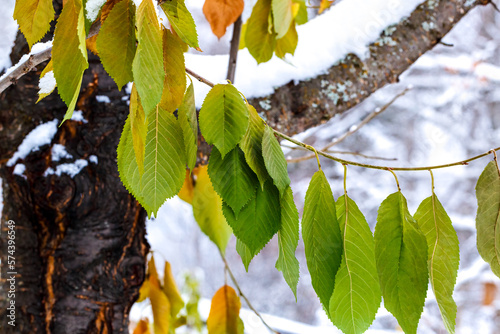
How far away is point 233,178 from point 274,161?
0.07 feet

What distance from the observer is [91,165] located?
496mm

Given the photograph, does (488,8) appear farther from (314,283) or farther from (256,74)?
(314,283)

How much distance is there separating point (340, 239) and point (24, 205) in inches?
17.0

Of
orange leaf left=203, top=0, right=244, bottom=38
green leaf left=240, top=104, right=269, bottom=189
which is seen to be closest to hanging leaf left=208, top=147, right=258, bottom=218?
green leaf left=240, top=104, right=269, bottom=189

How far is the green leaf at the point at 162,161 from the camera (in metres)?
0.20

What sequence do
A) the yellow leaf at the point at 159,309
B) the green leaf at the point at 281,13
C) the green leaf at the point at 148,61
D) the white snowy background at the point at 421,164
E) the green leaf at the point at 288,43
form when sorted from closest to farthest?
the green leaf at the point at 148,61 < the green leaf at the point at 281,13 < the green leaf at the point at 288,43 < the yellow leaf at the point at 159,309 < the white snowy background at the point at 421,164

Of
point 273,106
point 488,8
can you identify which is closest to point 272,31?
point 273,106

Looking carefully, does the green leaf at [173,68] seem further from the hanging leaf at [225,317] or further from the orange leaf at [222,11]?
the hanging leaf at [225,317]

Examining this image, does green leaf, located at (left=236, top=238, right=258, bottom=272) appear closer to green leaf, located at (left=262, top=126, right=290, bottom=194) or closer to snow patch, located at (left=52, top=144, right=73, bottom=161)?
green leaf, located at (left=262, top=126, right=290, bottom=194)

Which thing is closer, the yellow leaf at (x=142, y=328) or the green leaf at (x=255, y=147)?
the green leaf at (x=255, y=147)

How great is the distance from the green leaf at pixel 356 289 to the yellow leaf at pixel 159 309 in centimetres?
41

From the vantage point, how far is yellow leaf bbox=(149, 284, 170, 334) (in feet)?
1.86

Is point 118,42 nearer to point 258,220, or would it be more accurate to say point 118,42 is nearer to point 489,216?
point 258,220

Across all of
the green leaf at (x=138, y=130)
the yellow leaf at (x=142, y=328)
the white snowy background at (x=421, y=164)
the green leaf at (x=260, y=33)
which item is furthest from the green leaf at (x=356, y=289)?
the white snowy background at (x=421, y=164)
